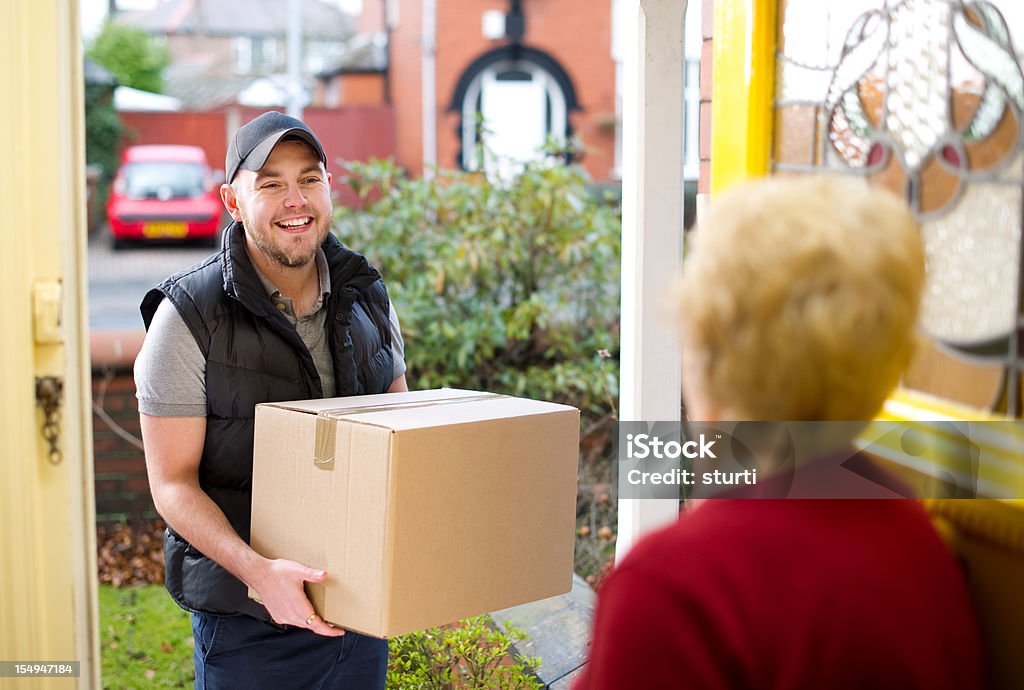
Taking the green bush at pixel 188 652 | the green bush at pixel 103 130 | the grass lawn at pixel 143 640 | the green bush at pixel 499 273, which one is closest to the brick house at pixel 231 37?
the green bush at pixel 103 130

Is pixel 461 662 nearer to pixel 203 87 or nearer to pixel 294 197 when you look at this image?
pixel 294 197

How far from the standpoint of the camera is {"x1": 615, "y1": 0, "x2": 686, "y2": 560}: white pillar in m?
2.27

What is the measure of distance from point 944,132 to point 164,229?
52.0ft

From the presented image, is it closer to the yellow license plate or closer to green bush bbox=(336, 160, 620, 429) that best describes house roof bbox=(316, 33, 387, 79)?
the yellow license plate

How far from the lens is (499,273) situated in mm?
5031

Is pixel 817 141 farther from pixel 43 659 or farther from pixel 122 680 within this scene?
pixel 122 680

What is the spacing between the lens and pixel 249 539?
181 centimetres

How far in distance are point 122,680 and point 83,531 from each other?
2170mm

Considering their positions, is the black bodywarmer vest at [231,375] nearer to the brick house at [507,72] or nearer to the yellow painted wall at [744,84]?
the yellow painted wall at [744,84]

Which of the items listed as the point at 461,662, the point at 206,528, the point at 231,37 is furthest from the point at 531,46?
the point at 231,37

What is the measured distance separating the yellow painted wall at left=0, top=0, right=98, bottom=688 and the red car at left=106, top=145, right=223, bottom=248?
1494 cm

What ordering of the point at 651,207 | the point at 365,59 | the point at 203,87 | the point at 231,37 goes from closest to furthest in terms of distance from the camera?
the point at 651,207 → the point at 365,59 → the point at 203,87 → the point at 231,37

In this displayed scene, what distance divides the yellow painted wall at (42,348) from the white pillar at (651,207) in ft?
3.63

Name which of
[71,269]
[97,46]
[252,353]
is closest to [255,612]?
[252,353]
